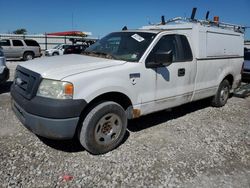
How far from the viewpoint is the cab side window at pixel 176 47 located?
4.43 m

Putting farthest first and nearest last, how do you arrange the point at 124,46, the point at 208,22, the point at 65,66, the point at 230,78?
the point at 230,78 → the point at 208,22 → the point at 124,46 → the point at 65,66

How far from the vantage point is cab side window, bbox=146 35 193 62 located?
14.5 feet

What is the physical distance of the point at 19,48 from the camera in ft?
62.0

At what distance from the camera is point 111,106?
3668 millimetres

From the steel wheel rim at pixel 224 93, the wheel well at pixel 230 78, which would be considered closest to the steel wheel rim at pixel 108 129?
the steel wheel rim at pixel 224 93

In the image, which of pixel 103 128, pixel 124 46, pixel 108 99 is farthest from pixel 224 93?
pixel 103 128

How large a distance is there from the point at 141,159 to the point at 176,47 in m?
2.28

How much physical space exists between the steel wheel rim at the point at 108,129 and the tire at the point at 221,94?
3440 mm

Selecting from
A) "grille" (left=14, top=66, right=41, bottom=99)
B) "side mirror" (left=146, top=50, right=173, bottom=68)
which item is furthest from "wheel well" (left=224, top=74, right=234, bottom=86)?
"grille" (left=14, top=66, right=41, bottom=99)

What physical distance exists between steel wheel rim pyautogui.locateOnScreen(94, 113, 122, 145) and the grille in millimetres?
1015

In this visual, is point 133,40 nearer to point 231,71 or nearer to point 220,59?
point 220,59

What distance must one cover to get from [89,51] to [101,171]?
2.46m

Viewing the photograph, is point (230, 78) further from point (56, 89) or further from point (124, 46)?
point (56, 89)

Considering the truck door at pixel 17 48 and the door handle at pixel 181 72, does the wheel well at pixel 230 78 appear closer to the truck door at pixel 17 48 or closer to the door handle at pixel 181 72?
the door handle at pixel 181 72
